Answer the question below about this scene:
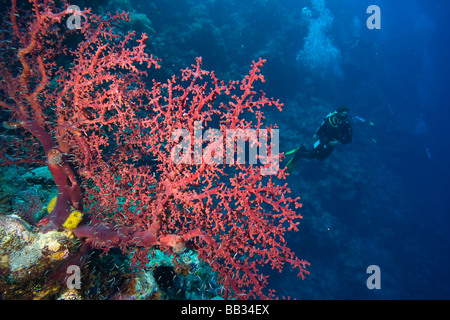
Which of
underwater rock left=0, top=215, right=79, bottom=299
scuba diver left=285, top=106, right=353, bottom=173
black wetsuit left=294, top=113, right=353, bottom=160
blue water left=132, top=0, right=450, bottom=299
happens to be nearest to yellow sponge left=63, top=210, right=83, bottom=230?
underwater rock left=0, top=215, right=79, bottom=299

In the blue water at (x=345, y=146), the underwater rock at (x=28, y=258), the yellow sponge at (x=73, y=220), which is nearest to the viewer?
the underwater rock at (x=28, y=258)

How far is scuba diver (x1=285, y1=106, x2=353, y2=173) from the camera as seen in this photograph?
8320 millimetres

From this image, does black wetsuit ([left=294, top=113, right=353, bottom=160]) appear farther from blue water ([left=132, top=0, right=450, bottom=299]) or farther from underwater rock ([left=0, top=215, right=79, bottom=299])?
underwater rock ([left=0, top=215, right=79, bottom=299])

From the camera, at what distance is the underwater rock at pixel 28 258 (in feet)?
6.95

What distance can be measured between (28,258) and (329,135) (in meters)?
9.49

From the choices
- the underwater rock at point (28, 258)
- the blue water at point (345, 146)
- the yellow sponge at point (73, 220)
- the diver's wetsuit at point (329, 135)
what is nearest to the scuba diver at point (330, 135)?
the diver's wetsuit at point (329, 135)

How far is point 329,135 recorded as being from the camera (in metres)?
8.92

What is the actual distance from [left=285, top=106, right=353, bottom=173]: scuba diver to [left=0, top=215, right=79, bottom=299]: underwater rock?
7.39 metres

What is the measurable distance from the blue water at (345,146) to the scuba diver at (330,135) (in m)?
4.31

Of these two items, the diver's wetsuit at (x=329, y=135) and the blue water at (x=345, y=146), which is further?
the blue water at (x=345, y=146)

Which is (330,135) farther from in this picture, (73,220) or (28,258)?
(28,258)

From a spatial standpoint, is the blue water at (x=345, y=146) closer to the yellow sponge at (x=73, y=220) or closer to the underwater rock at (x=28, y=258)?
the yellow sponge at (x=73, y=220)
